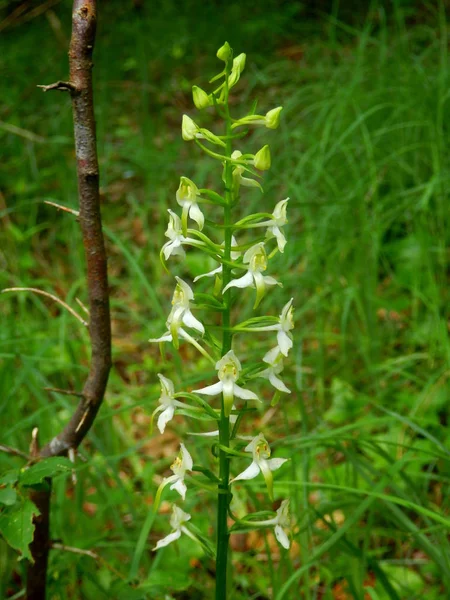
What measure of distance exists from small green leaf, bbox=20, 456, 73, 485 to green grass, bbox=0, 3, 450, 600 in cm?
41

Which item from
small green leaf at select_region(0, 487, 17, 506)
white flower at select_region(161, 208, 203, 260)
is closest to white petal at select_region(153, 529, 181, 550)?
small green leaf at select_region(0, 487, 17, 506)

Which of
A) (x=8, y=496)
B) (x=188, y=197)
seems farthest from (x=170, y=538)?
(x=188, y=197)

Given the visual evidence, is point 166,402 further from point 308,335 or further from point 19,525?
point 308,335

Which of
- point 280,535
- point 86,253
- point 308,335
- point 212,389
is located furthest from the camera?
point 308,335

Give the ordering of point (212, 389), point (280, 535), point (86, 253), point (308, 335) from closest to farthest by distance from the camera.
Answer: point (212, 389) → point (280, 535) → point (86, 253) → point (308, 335)

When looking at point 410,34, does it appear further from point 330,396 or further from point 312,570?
point 312,570

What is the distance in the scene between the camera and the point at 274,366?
1313 mm

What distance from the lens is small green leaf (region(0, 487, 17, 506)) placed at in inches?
54.6

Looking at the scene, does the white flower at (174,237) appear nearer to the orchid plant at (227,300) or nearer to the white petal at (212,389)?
the orchid plant at (227,300)

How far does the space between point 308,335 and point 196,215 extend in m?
2.03

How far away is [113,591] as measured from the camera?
1.74 metres

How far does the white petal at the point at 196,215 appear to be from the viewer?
4.20 feet

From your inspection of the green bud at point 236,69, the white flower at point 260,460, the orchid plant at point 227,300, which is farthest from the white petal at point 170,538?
the green bud at point 236,69

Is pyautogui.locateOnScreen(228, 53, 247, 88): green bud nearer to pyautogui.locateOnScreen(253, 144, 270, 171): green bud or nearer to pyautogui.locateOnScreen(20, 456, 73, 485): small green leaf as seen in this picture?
pyautogui.locateOnScreen(253, 144, 270, 171): green bud
